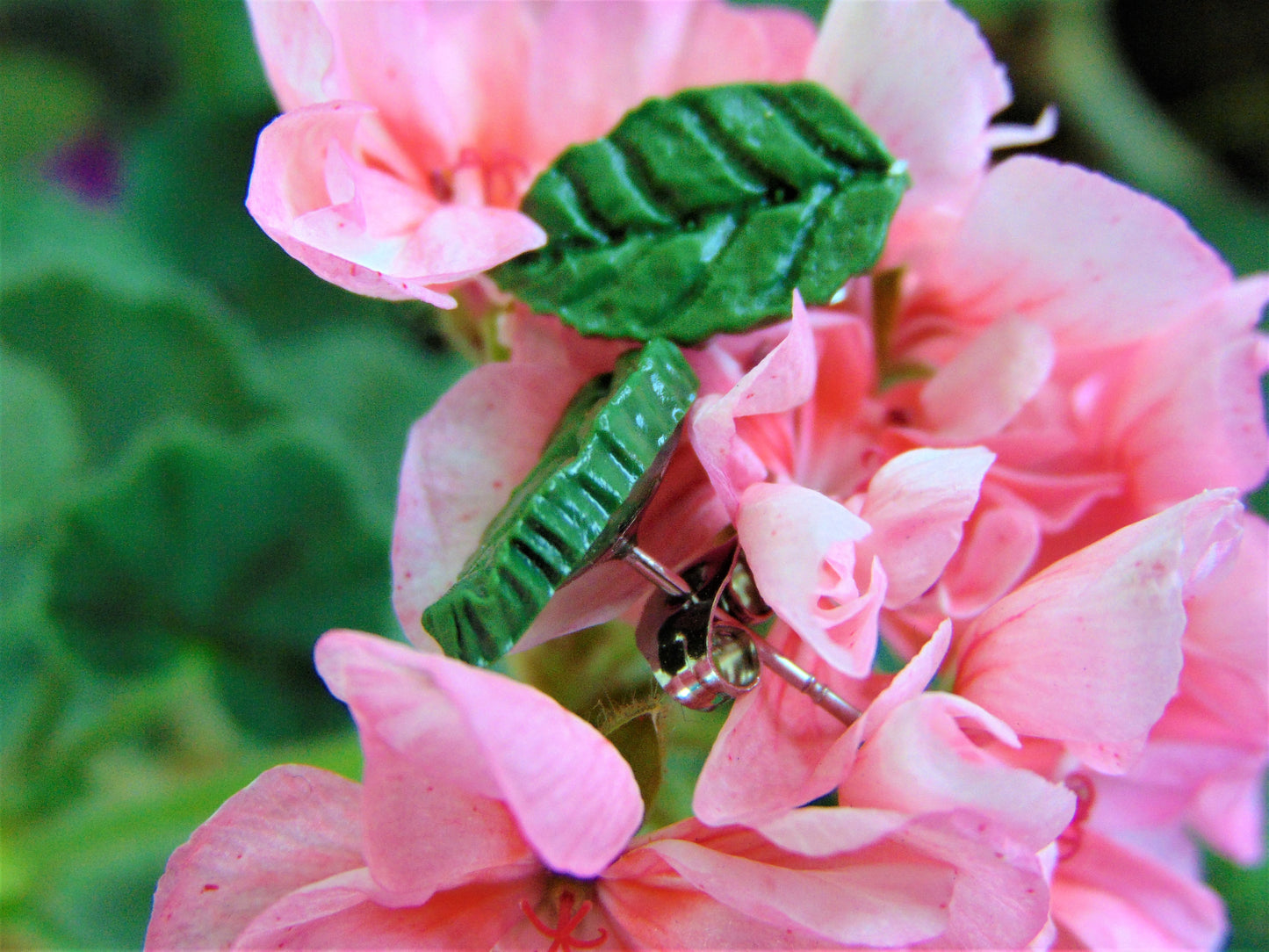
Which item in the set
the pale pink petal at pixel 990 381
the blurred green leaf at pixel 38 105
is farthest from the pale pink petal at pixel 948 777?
the blurred green leaf at pixel 38 105

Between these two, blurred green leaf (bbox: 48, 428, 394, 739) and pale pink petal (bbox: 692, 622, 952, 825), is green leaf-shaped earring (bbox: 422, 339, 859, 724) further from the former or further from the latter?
blurred green leaf (bbox: 48, 428, 394, 739)

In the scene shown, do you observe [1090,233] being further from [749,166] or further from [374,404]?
[374,404]

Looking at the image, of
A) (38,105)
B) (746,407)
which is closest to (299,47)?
(746,407)

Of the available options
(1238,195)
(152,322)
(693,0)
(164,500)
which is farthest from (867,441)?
(1238,195)

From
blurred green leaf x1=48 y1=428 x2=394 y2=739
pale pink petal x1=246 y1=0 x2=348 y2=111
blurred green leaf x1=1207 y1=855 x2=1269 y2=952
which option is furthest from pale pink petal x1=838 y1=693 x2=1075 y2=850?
blurred green leaf x1=1207 y1=855 x2=1269 y2=952

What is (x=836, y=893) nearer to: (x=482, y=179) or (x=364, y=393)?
(x=482, y=179)

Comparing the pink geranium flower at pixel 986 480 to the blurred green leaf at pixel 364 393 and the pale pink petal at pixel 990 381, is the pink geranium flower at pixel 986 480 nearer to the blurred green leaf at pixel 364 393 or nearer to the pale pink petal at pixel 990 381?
the pale pink petal at pixel 990 381
